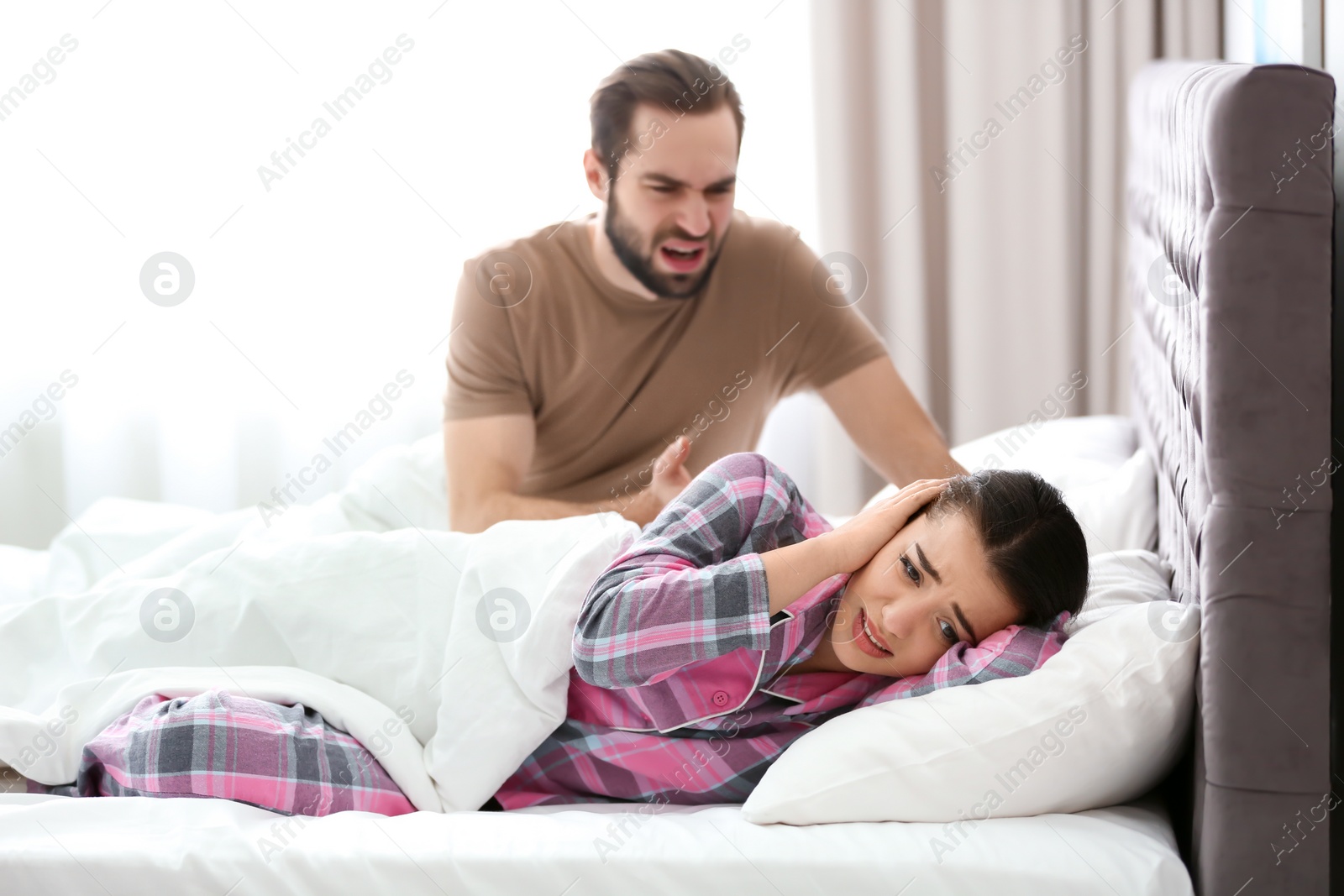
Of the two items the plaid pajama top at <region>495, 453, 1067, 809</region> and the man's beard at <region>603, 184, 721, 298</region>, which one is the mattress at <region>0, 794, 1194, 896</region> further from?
the man's beard at <region>603, 184, 721, 298</region>

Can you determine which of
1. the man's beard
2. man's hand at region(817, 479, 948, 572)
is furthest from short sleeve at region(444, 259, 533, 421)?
man's hand at region(817, 479, 948, 572)

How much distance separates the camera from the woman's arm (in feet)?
3.65

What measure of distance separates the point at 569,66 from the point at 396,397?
0.95 meters

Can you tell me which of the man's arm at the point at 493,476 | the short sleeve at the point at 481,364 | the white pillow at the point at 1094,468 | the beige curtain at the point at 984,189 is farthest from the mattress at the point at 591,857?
the beige curtain at the point at 984,189

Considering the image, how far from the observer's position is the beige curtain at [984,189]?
256 centimetres

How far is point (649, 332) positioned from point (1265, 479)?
1.17 metres

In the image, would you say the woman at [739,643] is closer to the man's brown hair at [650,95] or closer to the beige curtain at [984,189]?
the man's brown hair at [650,95]

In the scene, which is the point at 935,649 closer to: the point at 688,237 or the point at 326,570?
the point at 326,570

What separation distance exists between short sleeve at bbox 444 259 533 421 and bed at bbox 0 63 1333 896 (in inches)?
33.5

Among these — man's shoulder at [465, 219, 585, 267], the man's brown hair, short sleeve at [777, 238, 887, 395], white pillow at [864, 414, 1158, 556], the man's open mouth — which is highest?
the man's brown hair

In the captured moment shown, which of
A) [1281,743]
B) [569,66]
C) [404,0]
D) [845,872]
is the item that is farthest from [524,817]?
[404,0]

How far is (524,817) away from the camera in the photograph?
3.63 ft

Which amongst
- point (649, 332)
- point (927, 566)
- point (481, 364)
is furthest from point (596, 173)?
point (927, 566)

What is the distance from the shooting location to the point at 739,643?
1116mm
